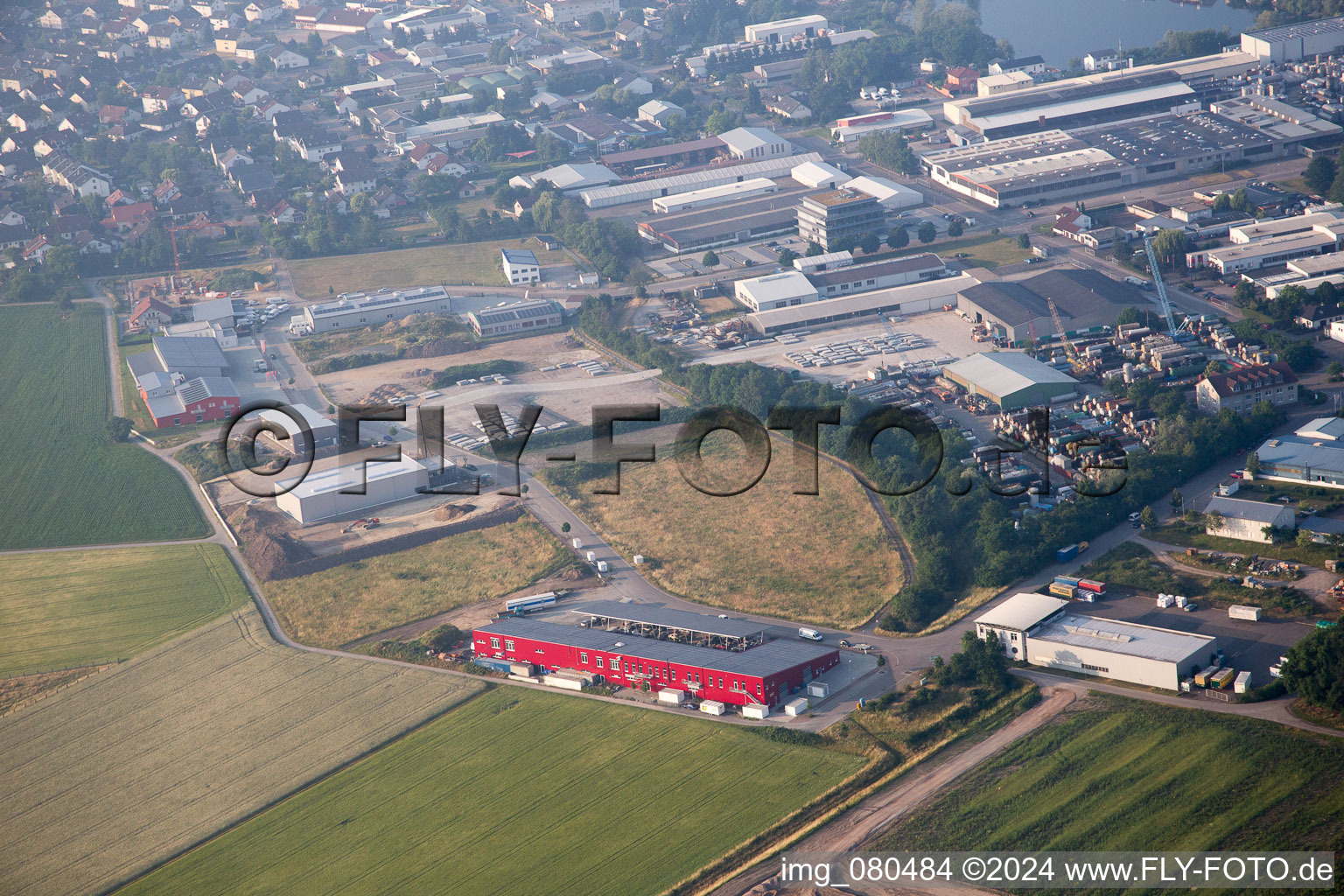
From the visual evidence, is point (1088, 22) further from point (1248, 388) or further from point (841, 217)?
point (1248, 388)

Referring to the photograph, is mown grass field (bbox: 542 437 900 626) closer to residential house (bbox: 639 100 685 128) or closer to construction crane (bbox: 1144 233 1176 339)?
construction crane (bbox: 1144 233 1176 339)

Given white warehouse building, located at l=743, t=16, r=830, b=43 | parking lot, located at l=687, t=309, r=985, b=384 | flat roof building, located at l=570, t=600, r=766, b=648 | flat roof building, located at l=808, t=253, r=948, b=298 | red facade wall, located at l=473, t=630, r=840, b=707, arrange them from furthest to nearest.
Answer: white warehouse building, located at l=743, t=16, r=830, b=43 < flat roof building, located at l=808, t=253, r=948, b=298 < parking lot, located at l=687, t=309, r=985, b=384 < flat roof building, located at l=570, t=600, r=766, b=648 < red facade wall, located at l=473, t=630, r=840, b=707

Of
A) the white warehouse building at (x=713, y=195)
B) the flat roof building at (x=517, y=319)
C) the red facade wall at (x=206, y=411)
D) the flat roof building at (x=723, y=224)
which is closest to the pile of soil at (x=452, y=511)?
the red facade wall at (x=206, y=411)

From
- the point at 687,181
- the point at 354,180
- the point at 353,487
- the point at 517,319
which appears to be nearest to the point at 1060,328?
the point at 517,319

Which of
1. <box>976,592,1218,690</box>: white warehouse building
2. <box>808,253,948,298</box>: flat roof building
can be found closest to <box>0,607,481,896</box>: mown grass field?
<box>976,592,1218,690</box>: white warehouse building

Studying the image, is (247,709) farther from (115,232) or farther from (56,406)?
(115,232)

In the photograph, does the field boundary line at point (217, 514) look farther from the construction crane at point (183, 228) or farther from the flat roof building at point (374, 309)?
the construction crane at point (183, 228)

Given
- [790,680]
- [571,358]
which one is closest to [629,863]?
[790,680]
